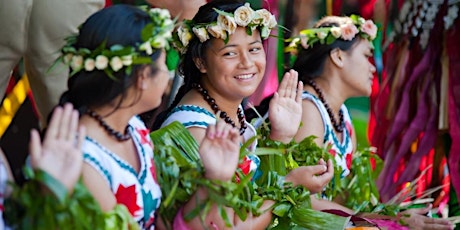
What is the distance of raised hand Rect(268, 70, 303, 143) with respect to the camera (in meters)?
3.12

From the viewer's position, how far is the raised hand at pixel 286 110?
10.2 feet

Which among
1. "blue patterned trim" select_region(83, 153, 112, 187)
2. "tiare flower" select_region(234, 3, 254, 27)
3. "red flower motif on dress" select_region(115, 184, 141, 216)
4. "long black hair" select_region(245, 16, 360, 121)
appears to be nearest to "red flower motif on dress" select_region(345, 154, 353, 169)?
"long black hair" select_region(245, 16, 360, 121)

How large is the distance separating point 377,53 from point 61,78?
299 centimetres

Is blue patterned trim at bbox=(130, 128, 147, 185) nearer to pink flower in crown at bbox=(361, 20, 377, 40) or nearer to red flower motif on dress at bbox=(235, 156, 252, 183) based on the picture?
red flower motif on dress at bbox=(235, 156, 252, 183)

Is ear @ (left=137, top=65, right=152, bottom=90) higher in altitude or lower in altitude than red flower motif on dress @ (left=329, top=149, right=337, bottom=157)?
higher

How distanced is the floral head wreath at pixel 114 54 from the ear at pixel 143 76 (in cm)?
3

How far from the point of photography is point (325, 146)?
3.56 meters

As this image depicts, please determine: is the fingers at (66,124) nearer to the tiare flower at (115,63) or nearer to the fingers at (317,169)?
the tiare flower at (115,63)

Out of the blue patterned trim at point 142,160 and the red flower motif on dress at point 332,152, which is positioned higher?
the blue patterned trim at point 142,160

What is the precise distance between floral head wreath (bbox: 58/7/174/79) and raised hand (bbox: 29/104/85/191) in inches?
6.9

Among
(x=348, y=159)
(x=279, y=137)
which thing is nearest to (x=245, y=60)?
(x=279, y=137)

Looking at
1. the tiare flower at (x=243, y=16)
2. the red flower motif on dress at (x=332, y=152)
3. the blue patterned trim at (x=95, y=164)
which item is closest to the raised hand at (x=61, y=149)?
the blue patterned trim at (x=95, y=164)

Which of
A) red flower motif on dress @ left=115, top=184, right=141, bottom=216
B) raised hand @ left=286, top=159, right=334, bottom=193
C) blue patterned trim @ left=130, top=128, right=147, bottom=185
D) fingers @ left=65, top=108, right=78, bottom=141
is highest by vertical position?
fingers @ left=65, top=108, right=78, bottom=141

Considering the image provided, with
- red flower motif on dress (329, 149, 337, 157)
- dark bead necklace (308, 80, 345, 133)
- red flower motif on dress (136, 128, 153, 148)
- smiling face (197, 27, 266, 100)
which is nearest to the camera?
red flower motif on dress (136, 128, 153, 148)
